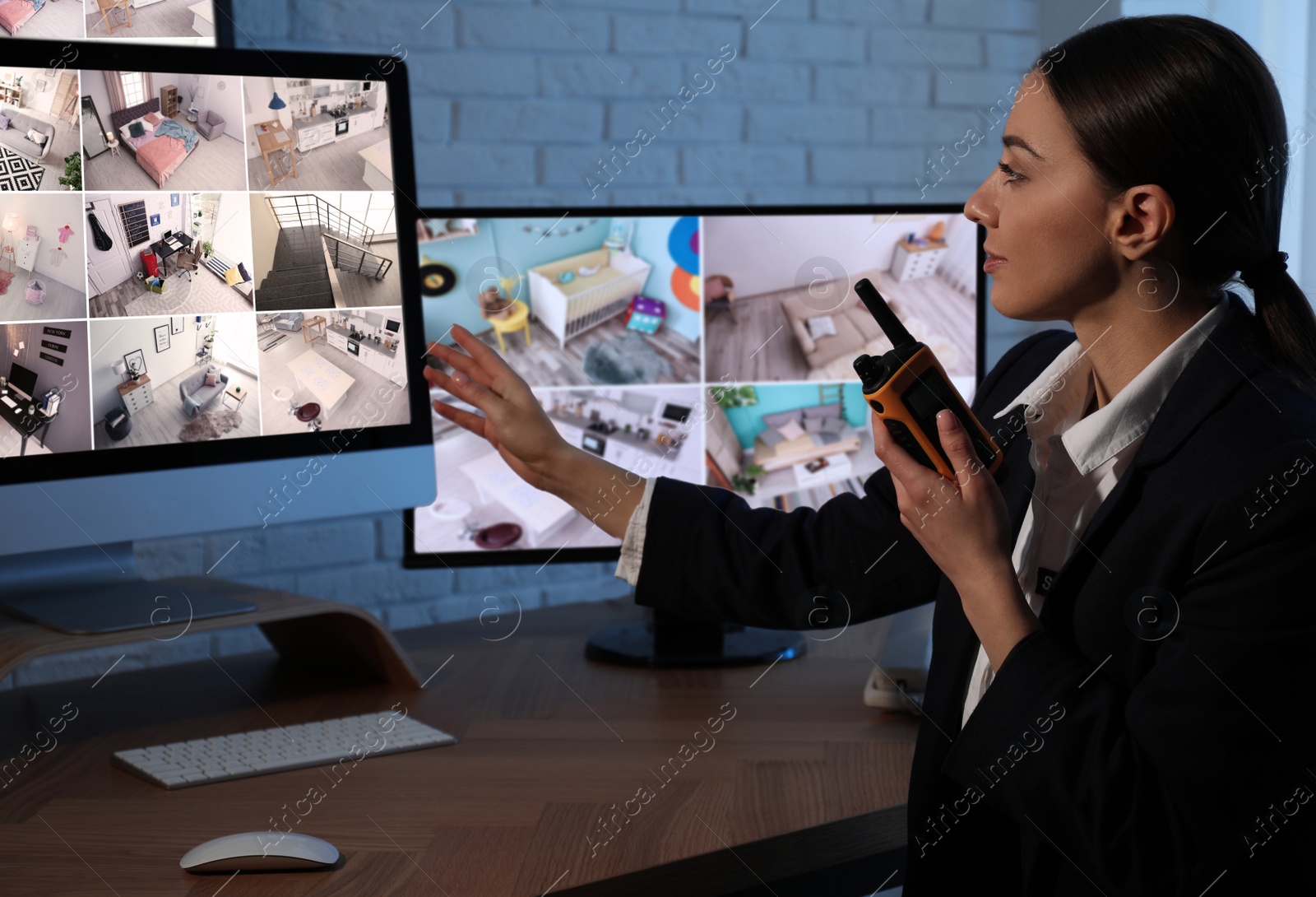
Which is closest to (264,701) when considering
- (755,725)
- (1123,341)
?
(755,725)

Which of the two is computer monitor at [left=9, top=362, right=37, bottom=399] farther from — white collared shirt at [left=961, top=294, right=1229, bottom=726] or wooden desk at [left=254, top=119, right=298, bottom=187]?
white collared shirt at [left=961, top=294, right=1229, bottom=726]

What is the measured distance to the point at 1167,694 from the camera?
65cm

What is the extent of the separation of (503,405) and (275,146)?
323 mm

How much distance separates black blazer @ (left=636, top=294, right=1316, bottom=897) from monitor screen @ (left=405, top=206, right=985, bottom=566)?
1.15ft

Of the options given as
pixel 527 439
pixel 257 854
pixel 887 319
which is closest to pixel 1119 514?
pixel 887 319

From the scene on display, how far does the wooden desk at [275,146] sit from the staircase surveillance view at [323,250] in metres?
0.02

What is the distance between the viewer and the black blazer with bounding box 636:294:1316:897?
0.63 m

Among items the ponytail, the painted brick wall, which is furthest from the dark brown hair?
the painted brick wall

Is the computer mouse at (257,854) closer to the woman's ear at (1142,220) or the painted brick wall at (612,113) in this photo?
the woman's ear at (1142,220)

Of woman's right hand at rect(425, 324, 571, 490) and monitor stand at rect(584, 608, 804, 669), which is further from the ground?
woman's right hand at rect(425, 324, 571, 490)

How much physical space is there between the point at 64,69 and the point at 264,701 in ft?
1.83

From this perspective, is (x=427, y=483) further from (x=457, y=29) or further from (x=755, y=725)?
(x=457, y=29)

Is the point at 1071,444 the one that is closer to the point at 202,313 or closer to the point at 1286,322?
the point at 1286,322

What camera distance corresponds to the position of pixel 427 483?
110 centimetres
